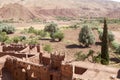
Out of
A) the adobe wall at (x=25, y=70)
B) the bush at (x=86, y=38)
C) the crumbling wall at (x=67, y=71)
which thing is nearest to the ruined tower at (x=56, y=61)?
the adobe wall at (x=25, y=70)

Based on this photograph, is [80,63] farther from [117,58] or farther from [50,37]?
[50,37]

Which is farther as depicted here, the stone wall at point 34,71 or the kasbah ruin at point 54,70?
the stone wall at point 34,71

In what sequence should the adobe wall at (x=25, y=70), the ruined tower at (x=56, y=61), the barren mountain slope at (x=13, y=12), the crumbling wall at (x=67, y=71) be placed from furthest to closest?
the barren mountain slope at (x=13, y=12) < the ruined tower at (x=56, y=61) < the adobe wall at (x=25, y=70) < the crumbling wall at (x=67, y=71)

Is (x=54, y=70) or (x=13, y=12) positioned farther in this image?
(x=13, y=12)

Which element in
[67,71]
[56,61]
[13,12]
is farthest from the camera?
[13,12]

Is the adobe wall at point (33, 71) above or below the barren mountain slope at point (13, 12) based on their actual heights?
below

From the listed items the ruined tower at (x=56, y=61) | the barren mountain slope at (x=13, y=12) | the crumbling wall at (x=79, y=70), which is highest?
the barren mountain slope at (x=13, y=12)

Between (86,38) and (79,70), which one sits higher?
(86,38)

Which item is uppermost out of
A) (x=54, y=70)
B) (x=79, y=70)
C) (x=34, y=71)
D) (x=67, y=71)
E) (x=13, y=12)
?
(x=13, y=12)

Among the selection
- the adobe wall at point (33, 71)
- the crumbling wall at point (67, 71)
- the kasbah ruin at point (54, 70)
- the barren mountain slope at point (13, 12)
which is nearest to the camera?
the crumbling wall at point (67, 71)

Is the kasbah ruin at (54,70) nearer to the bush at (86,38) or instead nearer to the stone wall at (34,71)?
the stone wall at (34,71)

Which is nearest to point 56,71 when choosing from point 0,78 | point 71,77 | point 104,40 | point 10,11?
point 71,77

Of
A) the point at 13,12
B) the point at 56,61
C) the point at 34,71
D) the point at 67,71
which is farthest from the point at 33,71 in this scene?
the point at 13,12

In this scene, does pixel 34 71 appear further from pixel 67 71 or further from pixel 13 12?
pixel 13 12
